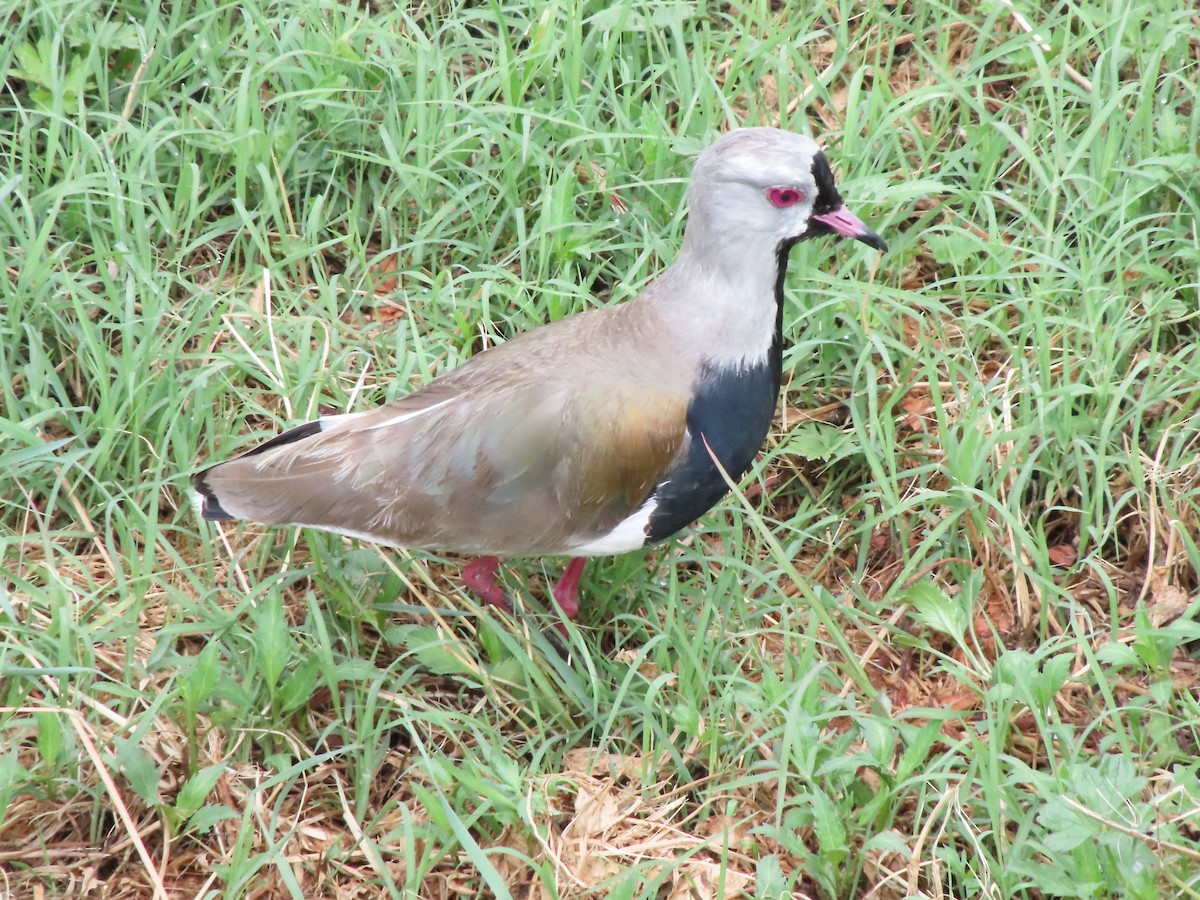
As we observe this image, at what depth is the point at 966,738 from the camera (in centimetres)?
334

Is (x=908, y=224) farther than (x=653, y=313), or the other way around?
(x=908, y=224)

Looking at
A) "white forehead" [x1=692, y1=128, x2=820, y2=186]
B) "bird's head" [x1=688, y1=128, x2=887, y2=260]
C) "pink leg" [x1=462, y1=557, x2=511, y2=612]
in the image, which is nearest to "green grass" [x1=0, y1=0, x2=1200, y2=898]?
"pink leg" [x1=462, y1=557, x2=511, y2=612]

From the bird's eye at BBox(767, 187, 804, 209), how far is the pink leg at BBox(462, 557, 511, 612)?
1.11m

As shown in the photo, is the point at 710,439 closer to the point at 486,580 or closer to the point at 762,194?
the point at 762,194

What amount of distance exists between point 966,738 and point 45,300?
2.77m

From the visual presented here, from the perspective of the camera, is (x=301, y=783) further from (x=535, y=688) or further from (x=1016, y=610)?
(x=1016, y=610)

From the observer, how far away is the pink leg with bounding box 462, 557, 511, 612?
11.9ft

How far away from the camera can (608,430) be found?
10.9 feet

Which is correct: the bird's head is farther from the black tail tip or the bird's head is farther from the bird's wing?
the black tail tip

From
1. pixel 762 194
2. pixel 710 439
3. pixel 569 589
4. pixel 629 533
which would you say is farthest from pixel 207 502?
pixel 762 194

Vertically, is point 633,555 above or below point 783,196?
below

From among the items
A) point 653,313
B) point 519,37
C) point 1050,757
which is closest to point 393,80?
point 519,37

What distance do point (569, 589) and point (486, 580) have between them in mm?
210

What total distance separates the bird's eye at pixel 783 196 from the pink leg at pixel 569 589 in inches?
39.2
